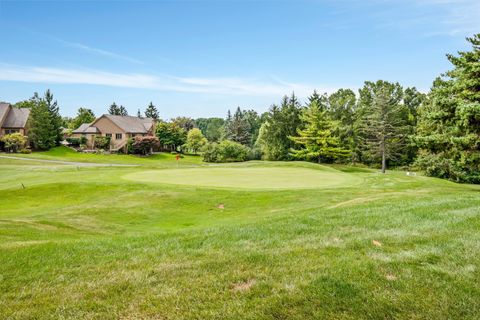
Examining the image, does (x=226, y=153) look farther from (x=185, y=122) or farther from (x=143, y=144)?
(x=185, y=122)

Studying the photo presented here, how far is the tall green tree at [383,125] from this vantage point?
5088cm

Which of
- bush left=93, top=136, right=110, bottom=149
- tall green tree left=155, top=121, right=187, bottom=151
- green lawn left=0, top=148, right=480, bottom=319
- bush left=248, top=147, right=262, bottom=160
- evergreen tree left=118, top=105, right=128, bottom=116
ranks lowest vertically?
bush left=248, top=147, right=262, bottom=160

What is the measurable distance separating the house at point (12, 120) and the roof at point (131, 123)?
48.6ft

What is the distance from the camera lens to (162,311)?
4430 millimetres

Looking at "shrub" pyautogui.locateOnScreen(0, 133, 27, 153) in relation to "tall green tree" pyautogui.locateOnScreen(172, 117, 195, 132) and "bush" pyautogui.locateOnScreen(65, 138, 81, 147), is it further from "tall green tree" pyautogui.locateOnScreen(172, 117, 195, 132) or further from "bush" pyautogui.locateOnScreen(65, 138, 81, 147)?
"tall green tree" pyautogui.locateOnScreen(172, 117, 195, 132)

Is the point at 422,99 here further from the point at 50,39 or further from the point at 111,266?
the point at 111,266

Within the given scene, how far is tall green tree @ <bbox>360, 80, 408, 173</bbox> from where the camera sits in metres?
50.9

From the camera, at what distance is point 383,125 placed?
5006cm

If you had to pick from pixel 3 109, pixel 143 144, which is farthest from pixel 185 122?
pixel 3 109

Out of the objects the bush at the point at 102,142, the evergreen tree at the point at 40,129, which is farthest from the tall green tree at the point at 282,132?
the evergreen tree at the point at 40,129

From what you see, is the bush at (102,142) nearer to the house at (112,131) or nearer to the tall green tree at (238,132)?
the house at (112,131)

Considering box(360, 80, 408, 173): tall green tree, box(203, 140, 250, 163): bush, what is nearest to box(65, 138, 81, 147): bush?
box(203, 140, 250, 163): bush

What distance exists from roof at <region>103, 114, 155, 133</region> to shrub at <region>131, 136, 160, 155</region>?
4843 millimetres

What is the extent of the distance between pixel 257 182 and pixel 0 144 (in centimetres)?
5843
